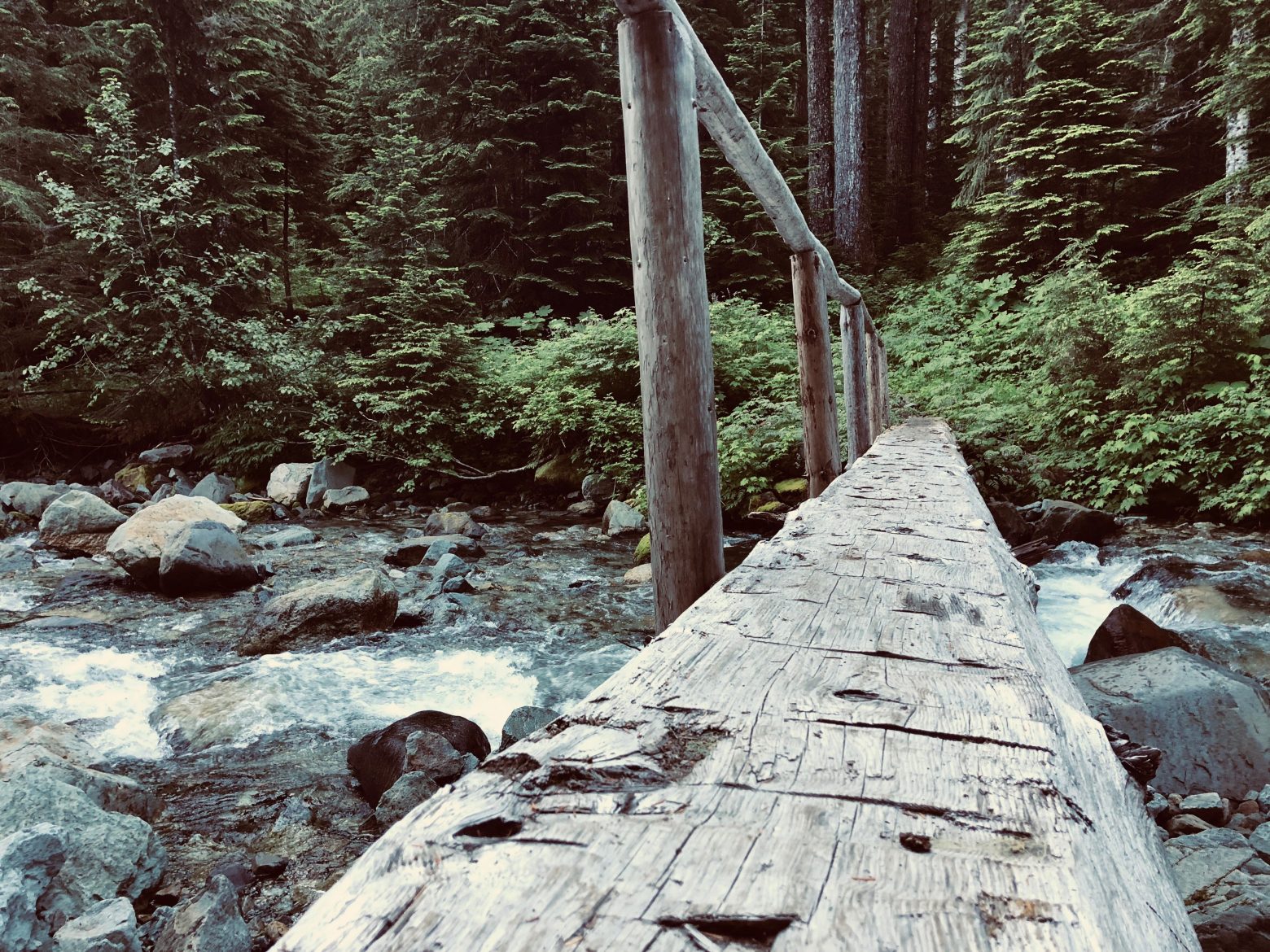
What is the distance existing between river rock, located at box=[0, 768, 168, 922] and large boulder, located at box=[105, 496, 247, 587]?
435cm

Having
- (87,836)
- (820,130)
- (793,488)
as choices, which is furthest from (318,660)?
(820,130)

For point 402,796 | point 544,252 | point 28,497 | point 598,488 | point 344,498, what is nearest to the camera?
point 402,796

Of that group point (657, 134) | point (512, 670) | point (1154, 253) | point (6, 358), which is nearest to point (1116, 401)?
point (1154, 253)

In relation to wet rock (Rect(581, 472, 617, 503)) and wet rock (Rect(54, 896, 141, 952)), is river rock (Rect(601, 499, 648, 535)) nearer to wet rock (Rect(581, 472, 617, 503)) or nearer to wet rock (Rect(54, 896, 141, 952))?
wet rock (Rect(581, 472, 617, 503))

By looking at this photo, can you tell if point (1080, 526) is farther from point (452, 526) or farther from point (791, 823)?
point (791, 823)

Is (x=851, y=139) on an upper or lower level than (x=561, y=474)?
upper

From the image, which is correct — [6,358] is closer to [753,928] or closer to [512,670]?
[512,670]

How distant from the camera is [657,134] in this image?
2.21 m

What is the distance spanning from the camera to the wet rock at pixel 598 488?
1030 centimetres

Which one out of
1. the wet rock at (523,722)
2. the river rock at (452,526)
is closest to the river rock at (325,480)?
the river rock at (452,526)

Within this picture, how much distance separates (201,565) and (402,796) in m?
4.36

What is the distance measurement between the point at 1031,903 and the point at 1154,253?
50.1 feet

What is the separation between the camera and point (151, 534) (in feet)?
23.3

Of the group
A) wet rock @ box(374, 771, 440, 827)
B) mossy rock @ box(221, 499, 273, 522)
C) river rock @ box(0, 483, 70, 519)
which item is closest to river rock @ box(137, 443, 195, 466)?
river rock @ box(0, 483, 70, 519)
